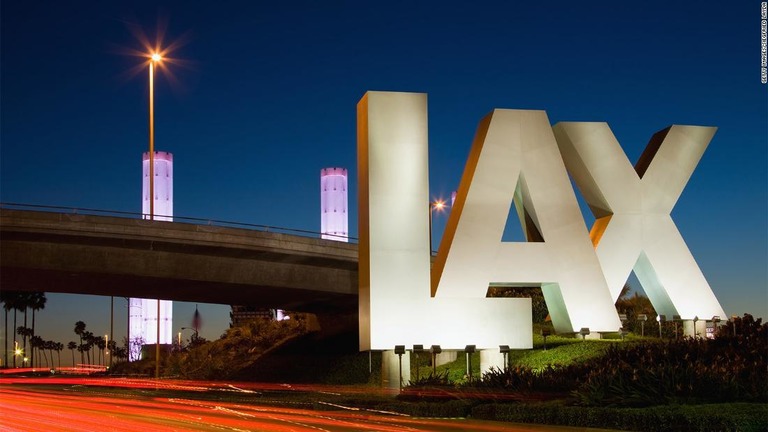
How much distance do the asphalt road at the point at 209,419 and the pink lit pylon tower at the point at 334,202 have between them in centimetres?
4188

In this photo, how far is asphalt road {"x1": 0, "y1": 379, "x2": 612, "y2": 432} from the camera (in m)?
18.5

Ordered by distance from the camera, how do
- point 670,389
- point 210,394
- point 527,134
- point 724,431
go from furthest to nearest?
1. point 210,394
2. point 527,134
3. point 670,389
4. point 724,431

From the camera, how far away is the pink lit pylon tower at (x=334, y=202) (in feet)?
229

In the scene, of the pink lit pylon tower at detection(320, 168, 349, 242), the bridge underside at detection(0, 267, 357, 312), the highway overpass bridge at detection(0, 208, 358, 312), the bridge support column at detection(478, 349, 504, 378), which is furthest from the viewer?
the pink lit pylon tower at detection(320, 168, 349, 242)

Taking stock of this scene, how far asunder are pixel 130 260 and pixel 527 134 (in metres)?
15.5

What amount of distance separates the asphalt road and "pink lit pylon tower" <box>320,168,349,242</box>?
1649 inches

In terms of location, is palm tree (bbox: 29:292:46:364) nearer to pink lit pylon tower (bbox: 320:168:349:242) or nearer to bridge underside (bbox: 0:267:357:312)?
pink lit pylon tower (bbox: 320:168:349:242)

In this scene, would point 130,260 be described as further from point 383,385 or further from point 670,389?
point 670,389

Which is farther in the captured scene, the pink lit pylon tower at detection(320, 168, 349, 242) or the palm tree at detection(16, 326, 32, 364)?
the palm tree at detection(16, 326, 32, 364)

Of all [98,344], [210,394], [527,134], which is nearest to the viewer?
[527,134]

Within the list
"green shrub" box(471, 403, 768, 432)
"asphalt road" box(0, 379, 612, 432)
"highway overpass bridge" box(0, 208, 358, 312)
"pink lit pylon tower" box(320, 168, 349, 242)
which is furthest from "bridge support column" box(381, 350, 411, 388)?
"pink lit pylon tower" box(320, 168, 349, 242)

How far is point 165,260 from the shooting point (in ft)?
120

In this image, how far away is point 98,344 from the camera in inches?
6422

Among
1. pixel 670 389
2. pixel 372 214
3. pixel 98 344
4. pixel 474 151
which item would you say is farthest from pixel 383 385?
pixel 98 344
